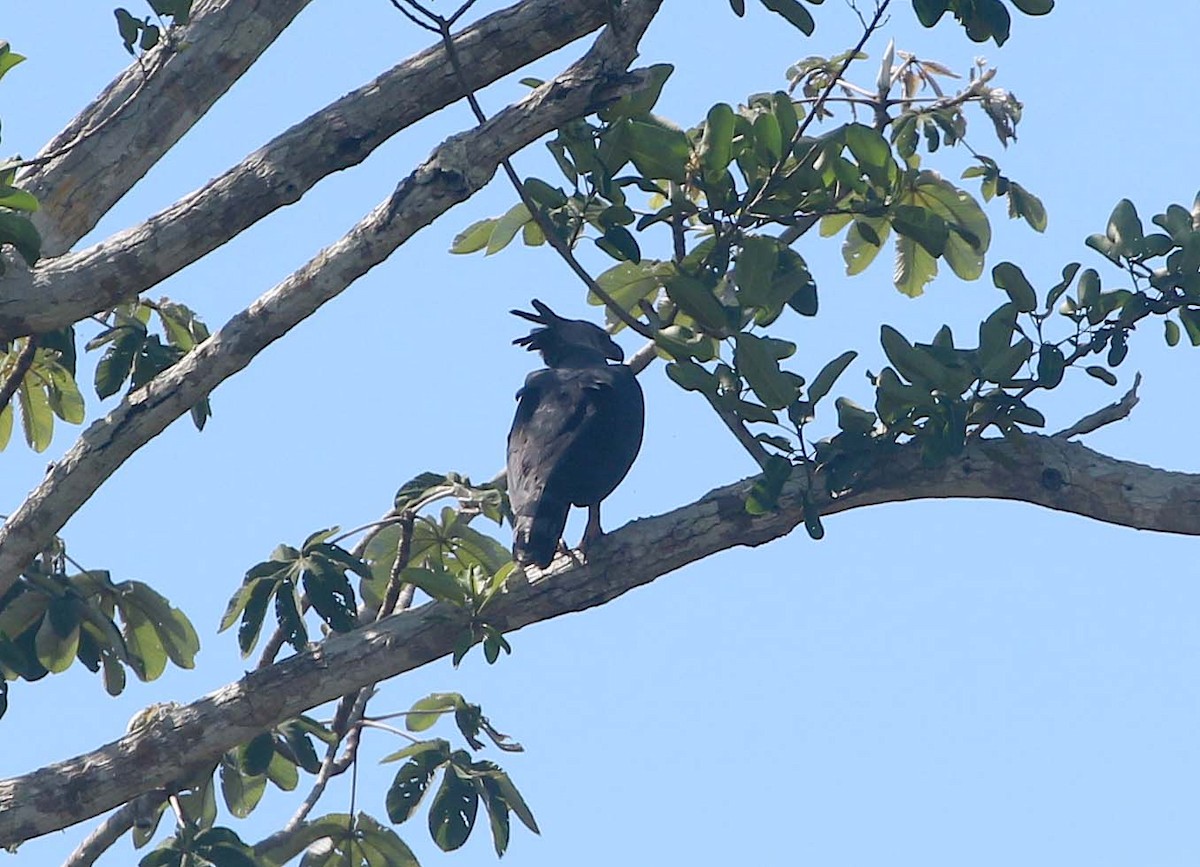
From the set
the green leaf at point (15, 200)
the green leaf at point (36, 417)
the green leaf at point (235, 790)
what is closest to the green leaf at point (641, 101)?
the green leaf at point (15, 200)

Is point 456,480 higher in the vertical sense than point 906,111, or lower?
lower

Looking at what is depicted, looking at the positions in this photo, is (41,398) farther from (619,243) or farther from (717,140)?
(717,140)

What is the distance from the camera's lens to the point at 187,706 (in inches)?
208

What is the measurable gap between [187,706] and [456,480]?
4.29 ft

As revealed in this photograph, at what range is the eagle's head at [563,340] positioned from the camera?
748 centimetres

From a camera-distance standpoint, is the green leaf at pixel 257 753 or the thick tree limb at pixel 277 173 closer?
the thick tree limb at pixel 277 173

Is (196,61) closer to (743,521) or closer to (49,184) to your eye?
(49,184)

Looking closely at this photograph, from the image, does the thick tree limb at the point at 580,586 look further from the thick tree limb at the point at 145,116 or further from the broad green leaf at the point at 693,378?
the thick tree limb at the point at 145,116

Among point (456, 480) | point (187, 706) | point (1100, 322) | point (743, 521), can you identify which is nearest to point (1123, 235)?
point (1100, 322)

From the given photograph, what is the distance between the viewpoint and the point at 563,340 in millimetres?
7527

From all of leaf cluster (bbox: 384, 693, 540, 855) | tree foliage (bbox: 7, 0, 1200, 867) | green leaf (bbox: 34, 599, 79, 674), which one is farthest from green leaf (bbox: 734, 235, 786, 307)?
green leaf (bbox: 34, 599, 79, 674)

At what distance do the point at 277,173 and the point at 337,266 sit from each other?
1.05 feet

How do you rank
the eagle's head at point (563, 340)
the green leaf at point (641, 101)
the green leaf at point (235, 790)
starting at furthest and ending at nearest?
the eagle's head at point (563, 340) → the green leaf at point (235, 790) → the green leaf at point (641, 101)

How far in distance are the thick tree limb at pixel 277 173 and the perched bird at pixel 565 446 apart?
1397 mm
